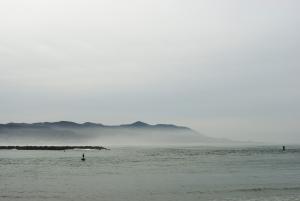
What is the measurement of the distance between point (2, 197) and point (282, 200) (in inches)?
949

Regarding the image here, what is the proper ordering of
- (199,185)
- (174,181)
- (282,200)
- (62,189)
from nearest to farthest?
(282,200) → (62,189) → (199,185) → (174,181)

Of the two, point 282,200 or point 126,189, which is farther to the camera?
point 126,189

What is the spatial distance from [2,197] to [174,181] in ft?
70.9

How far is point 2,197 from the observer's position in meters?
39.7

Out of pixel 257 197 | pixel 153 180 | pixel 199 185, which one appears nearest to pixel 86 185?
pixel 153 180

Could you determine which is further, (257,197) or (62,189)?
(62,189)

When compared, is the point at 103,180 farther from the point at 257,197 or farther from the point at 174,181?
the point at 257,197

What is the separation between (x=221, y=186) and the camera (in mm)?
47938

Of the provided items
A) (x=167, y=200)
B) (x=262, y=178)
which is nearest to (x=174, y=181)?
(x=262, y=178)

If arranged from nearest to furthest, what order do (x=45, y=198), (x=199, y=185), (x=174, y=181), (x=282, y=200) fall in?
(x=282, y=200) < (x=45, y=198) < (x=199, y=185) < (x=174, y=181)

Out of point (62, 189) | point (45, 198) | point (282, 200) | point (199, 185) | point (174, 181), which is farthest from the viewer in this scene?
point (174, 181)

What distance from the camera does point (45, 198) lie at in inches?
1558

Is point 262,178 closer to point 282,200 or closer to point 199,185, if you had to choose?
point 199,185

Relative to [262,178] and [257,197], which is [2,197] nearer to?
[257,197]
